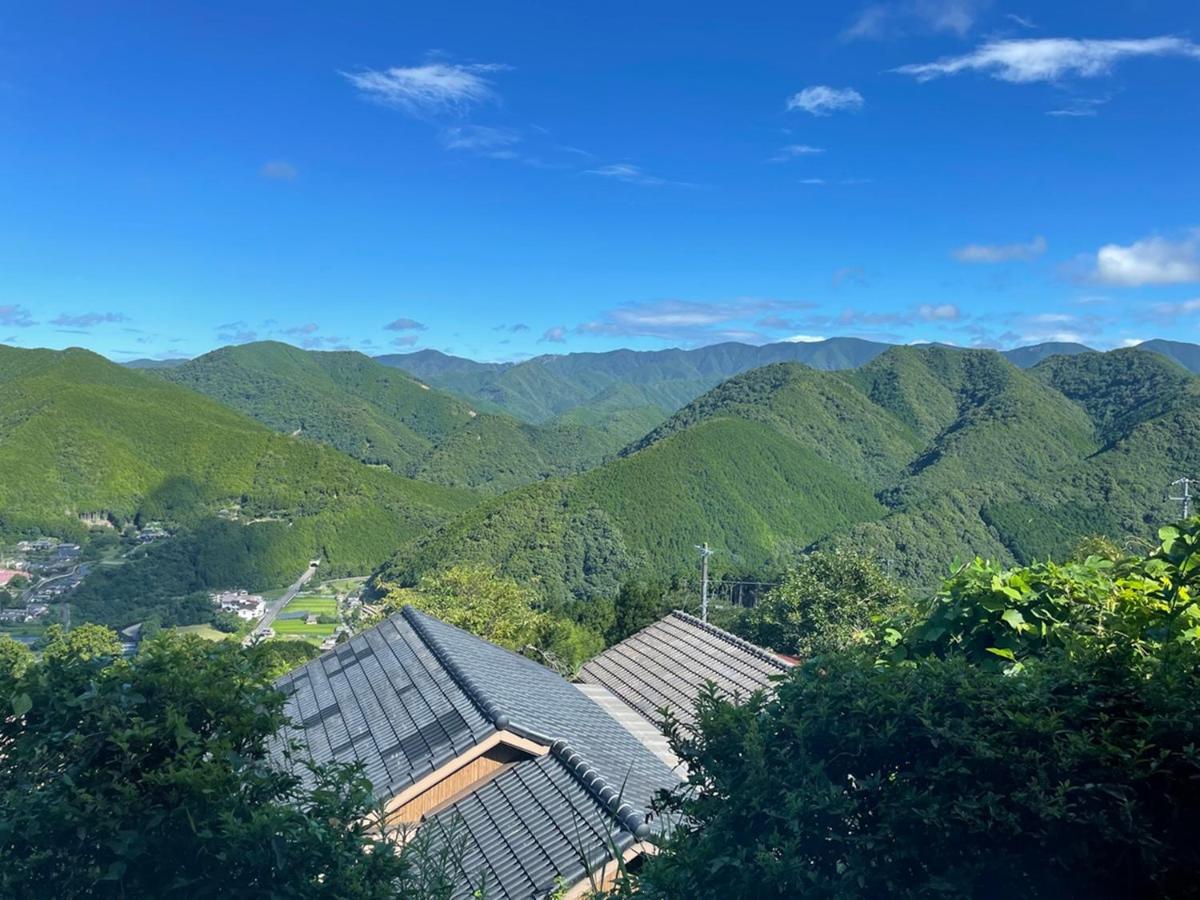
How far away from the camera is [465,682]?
27.9 ft

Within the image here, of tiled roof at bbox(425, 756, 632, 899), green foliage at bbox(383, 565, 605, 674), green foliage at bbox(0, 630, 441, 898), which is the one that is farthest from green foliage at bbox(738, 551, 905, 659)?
green foliage at bbox(0, 630, 441, 898)

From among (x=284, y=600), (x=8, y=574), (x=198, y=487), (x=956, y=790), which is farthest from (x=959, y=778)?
(x=198, y=487)

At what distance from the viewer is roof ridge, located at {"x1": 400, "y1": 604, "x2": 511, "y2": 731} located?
24.2 feet

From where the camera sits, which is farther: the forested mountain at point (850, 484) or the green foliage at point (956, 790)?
the forested mountain at point (850, 484)

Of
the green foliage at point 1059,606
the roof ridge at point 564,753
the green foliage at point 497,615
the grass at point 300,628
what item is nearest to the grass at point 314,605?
the grass at point 300,628

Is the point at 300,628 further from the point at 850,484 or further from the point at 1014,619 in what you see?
the point at 850,484

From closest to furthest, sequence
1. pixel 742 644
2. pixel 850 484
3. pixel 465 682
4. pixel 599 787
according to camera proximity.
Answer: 1. pixel 599 787
2. pixel 465 682
3. pixel 742 644
4. pixel 850 484

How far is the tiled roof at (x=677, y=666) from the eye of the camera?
43.7ft

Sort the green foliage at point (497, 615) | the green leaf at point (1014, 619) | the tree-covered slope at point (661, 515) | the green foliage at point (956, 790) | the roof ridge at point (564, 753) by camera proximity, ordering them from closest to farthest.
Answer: the green foliage at point (956, 790) → the green leaf at point (1014, 619) → the roof ridge at point (564, 753) → the green foliage at point (497, 615) → the tree-covered slope at point (661, 515)

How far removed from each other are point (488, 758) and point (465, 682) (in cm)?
130

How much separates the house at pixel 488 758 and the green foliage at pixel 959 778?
1011 mm

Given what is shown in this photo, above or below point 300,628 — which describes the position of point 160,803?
above

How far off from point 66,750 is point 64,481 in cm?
10815

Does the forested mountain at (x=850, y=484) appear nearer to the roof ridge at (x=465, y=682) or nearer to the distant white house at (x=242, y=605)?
the distant white house at (x=242, y=605)
